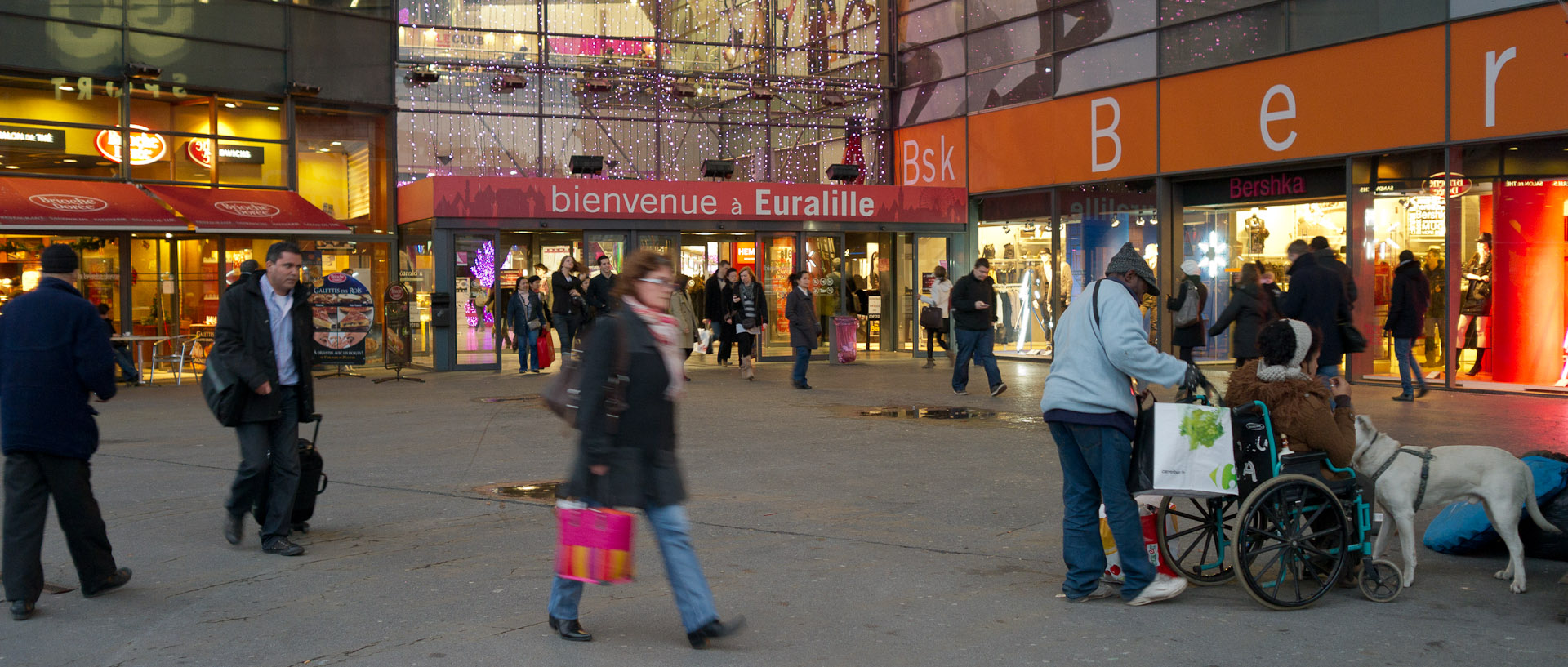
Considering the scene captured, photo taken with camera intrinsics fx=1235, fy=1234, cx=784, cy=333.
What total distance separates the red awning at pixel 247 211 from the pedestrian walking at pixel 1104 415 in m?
15.8

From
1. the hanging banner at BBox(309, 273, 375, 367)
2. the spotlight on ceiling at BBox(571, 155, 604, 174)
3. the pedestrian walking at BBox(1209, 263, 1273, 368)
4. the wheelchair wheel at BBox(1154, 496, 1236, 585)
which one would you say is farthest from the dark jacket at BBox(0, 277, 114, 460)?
the spotlight on ceiling at BBox(571, 155, 604, 174)

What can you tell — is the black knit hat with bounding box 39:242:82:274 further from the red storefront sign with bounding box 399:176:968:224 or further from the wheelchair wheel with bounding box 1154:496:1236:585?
the red storefront sign with bounding box 399:176:968:224

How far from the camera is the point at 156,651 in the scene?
480cm

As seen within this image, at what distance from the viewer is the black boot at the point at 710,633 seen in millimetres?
4781

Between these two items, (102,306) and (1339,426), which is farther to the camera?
(102,306)

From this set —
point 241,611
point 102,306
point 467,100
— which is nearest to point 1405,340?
point 241,611

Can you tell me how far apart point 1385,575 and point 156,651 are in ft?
17.1

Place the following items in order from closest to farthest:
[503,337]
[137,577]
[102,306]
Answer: [137,577]
[102,306]
[503,337]

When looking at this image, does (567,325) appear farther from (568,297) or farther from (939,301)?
(939,301)

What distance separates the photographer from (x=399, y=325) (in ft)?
62.8

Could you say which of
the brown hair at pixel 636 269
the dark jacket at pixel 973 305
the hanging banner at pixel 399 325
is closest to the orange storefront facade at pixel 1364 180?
the dark jacket at pixel 973 305

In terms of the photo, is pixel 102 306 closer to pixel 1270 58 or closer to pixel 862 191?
pixel 862 191

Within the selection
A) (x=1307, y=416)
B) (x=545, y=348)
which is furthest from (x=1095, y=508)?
(x=545, y=348)

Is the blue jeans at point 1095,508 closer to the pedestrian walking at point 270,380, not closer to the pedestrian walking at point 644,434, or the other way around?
the pedestrian walking at point 644,434
